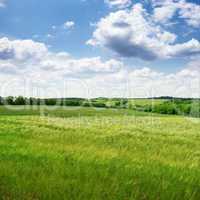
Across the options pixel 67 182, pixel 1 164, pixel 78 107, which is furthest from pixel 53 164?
pixel 78 107

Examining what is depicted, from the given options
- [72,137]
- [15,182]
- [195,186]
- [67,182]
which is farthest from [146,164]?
[72,137]

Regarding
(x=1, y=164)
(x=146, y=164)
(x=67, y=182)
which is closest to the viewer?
(x=67, y=182)

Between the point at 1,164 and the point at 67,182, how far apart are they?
7.45 ft

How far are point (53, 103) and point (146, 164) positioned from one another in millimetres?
67692

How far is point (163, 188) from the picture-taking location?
6852 mm

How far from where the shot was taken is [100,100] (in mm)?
83438

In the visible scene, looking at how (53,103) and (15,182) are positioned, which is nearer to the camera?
(15,182)

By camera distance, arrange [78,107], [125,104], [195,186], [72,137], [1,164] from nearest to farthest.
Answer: [195,186] → [1,164] → [72,137] → [78,107] → [125,104]

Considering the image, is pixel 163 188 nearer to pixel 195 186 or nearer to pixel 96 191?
pixel 195 186

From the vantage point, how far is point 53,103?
75.9 metres

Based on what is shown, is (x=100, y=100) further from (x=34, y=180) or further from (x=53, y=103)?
(x=34, y=180)

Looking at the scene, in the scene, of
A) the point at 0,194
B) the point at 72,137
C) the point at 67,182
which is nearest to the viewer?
the point at 0,194

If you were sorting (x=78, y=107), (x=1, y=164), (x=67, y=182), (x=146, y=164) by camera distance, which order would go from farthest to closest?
(x=78, y=107) < (x=146, y=164) < (x=1, y=164) < (x=67, y=182)

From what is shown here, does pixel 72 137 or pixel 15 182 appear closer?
pixel 15 182
